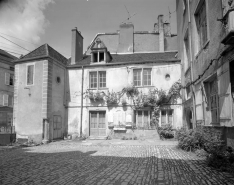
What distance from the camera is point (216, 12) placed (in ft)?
23.2

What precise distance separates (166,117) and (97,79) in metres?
5.80

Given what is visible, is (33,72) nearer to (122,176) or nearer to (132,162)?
(132,162)

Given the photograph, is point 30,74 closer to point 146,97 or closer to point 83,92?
point 83,92

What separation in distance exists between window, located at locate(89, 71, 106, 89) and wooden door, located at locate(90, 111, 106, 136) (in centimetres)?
206

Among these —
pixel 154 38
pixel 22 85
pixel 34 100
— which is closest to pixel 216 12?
pixel 34 100

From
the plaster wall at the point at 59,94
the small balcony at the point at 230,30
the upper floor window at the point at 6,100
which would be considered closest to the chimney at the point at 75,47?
the plaster wall at the point at 59,94

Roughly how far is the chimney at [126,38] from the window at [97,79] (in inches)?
191

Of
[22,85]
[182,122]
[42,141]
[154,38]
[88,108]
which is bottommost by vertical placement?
[42,141]

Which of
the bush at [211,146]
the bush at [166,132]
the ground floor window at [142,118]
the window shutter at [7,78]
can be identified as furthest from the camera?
the window shutter at [7,78]

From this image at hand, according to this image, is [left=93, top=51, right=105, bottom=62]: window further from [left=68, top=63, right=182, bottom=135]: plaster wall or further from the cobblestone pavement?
the cobblestone pavement

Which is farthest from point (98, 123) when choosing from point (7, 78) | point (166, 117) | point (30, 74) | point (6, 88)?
point (7, 78)

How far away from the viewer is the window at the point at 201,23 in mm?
8891

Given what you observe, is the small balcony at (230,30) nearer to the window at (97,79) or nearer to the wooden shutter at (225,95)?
the wooden shutter at (225,95)

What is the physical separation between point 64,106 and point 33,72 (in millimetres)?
3334
